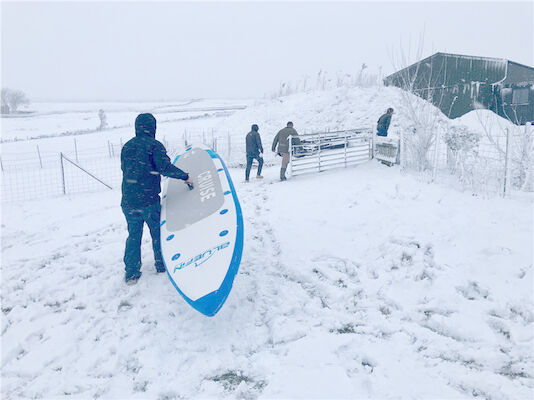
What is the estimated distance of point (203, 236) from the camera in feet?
13.9

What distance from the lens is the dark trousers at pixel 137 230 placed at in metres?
4.29

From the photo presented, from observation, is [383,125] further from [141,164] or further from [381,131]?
[141,164]

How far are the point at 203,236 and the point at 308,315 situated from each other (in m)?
1.53

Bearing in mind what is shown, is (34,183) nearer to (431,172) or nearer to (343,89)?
(431,172)

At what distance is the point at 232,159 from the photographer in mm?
16641

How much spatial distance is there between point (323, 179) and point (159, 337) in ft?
21.8

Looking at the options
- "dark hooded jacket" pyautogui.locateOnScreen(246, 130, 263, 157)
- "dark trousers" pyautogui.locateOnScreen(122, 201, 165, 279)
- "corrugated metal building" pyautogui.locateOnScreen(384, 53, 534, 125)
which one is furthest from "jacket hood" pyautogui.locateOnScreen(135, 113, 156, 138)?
"corrugated metal building" pyautogui.locateOnScreen(384, 53, 534, 125)

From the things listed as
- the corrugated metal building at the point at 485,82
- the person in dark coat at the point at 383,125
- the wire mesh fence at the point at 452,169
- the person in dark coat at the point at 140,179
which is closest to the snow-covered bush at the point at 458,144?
the wire mesh fence at the point at 452,169

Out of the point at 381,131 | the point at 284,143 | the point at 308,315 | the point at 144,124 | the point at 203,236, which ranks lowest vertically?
the point at 308,315

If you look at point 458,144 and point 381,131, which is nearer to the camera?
point 458,144

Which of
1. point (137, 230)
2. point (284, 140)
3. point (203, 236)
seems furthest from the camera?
point (284, 140)

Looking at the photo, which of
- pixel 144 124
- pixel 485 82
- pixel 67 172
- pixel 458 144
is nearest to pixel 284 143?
pixel 458 144

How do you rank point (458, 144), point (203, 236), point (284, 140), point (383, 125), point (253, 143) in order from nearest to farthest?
1. point (203, 236)
2. point (458, 144)
3. point (253, 143)
4. point (284, 140)
5. point (383, 125)

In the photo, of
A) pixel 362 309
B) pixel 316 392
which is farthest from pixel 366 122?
pixel 316 392
